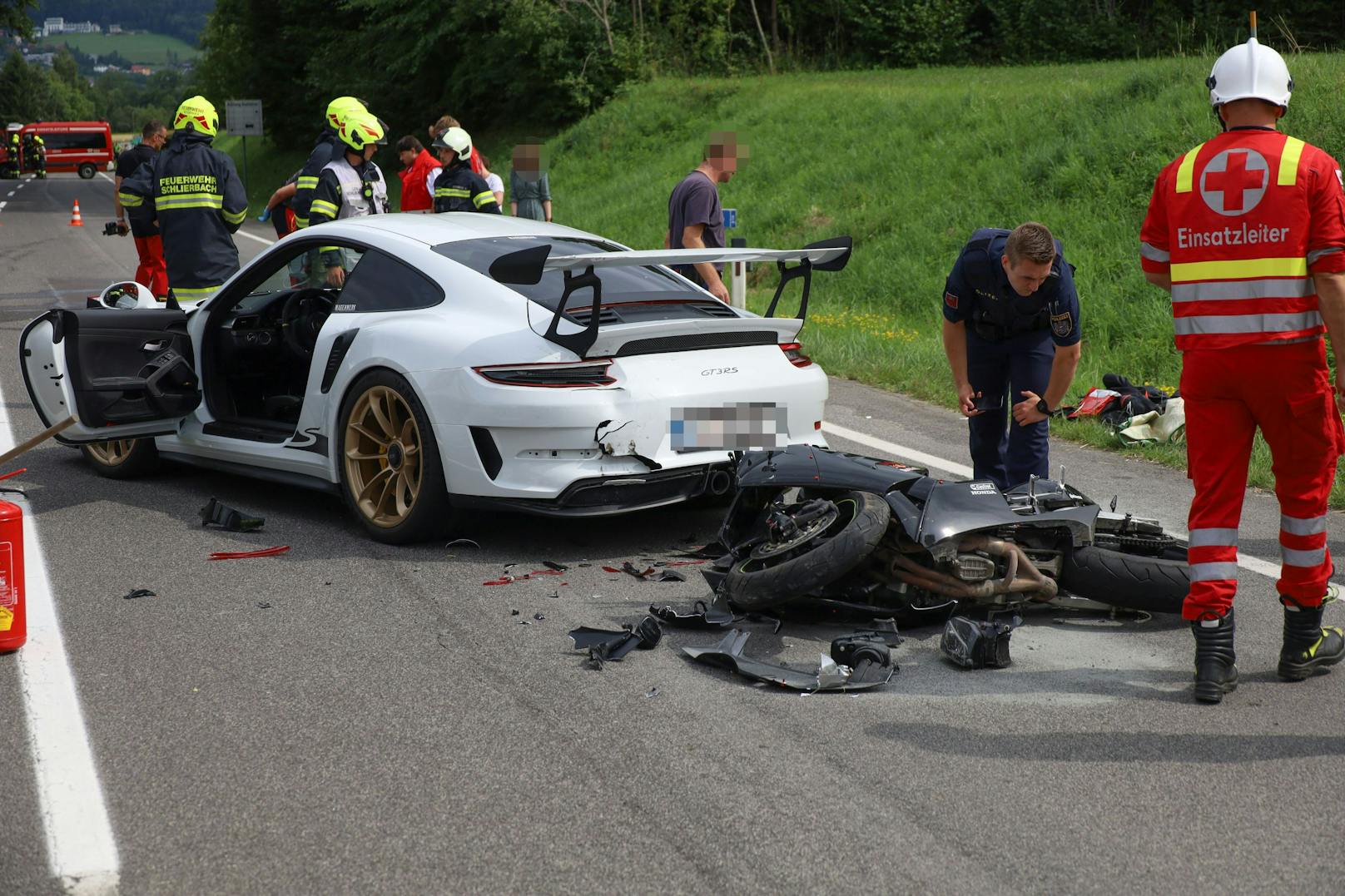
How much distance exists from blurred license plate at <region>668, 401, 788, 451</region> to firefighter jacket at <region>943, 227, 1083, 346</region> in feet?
2.98

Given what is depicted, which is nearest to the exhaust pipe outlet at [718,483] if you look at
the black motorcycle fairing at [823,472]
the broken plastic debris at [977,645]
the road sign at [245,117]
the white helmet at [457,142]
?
the black motorcycle fairing at [823,472]

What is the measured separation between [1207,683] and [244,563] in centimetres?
370

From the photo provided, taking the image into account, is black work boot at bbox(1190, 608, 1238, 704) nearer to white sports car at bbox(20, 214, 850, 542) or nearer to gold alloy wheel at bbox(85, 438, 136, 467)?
white sports car at bbox(20, 214, 850, 542)

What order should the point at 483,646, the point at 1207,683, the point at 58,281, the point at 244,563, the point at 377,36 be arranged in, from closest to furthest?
the point at 1207,683 → the point at 483,646 → the point at 244,563 → the point at 58,281 → the point at 377,36

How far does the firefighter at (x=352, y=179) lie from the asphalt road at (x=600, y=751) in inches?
155

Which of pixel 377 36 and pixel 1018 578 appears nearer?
pixel 1018 578

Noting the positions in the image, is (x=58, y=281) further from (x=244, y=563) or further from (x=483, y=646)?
(x=483, y=646)

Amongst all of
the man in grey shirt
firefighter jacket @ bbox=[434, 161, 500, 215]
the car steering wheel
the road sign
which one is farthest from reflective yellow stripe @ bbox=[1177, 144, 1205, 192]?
the road sign

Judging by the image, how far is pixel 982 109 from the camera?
61.5ft

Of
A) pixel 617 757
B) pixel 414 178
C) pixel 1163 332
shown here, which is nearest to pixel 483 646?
pixel 617 757

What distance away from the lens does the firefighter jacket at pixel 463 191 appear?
10.8 meters

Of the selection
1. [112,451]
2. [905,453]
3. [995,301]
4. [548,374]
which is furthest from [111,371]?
[905,453]

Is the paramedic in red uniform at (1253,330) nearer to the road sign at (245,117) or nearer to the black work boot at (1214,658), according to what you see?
the black work boot at (1214,658)

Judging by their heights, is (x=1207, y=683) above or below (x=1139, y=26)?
below
